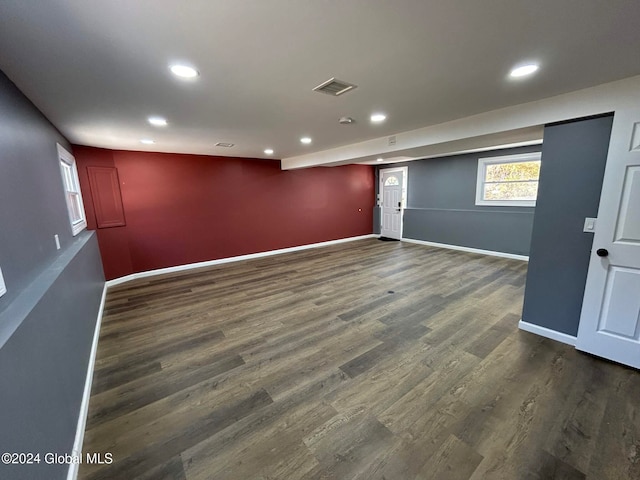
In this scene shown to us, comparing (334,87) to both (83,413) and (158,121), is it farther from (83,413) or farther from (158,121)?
(83,413)

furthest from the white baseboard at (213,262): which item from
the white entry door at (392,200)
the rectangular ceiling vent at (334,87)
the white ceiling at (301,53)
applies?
the rectangular ceiling vent at (334,87)

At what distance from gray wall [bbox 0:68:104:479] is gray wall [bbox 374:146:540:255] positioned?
278 inches

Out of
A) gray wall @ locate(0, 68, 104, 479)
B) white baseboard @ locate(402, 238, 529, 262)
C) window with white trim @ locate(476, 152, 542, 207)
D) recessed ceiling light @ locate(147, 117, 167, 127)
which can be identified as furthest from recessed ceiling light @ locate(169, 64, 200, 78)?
white baseboard @ locate(402, 238, 529, 262)

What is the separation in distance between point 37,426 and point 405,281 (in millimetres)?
4210

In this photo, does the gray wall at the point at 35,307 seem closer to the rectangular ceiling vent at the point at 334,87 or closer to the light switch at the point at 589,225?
the rectangular ceiling vent at the point at 334,87

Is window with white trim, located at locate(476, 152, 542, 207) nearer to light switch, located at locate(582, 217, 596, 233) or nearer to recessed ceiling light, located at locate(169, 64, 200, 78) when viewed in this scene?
light switch, located at locate(582, 217, 596, 233)

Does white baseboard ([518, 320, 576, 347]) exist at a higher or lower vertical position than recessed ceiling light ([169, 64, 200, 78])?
lower

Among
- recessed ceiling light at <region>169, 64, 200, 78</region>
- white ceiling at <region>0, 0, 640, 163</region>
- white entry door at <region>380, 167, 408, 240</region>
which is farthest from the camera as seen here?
white entry door at <region>380, 167, 408, 240</region>

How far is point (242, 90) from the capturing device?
2.11m

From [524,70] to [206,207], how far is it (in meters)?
5.26

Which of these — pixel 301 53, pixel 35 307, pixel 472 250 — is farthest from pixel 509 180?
pixel 35 307

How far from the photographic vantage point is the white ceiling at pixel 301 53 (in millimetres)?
1215

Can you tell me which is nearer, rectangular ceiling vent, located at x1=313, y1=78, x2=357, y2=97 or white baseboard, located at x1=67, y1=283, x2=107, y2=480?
white baseboard, located at x1=67, y1=283, x2=107, y2=480

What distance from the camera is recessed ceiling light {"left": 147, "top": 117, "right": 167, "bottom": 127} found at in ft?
9.12
